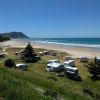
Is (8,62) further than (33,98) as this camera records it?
Yes

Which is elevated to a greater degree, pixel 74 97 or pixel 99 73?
pixel 74 97

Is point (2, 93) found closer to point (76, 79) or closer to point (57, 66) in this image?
point (76, 79)

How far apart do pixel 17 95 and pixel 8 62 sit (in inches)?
1422

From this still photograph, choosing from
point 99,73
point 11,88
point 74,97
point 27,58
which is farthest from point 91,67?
point 11,88

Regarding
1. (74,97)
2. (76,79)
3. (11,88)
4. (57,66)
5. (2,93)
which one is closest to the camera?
(2,93)

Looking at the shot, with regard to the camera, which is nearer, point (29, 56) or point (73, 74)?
point (73, 74)

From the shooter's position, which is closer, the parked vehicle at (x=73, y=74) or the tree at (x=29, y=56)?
the parked vehicle at (x=73, y=74)

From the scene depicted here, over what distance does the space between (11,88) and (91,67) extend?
36.4m

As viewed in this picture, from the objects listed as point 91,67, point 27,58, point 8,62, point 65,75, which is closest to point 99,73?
point 91,67

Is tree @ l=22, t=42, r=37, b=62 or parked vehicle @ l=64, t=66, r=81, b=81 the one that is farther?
tree @ l=22, t=42, r=37, b=62

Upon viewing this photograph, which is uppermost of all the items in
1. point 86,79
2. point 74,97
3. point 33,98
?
point 33,98

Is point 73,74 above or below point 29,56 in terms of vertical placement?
below

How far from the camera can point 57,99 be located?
12.5 meters

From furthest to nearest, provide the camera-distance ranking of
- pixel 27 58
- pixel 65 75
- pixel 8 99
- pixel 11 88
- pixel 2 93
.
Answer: pixel 27 58
pixel 65 75
pixel 11 88
pixel 2 93
pixel 8 99
